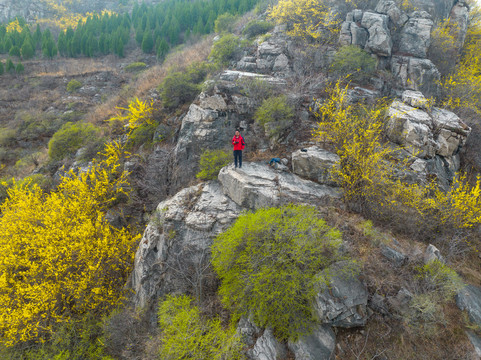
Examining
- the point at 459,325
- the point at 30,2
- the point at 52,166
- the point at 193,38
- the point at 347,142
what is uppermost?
the point at 30,2

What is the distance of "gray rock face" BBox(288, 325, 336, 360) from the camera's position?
5074 mm

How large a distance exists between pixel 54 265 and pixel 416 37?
75.7 ft

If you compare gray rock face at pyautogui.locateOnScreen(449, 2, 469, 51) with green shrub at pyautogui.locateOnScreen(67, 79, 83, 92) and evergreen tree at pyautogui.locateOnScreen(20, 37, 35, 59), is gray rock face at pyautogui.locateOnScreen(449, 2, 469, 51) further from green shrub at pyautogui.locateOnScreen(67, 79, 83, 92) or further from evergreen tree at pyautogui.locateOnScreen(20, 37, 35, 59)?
evergreen tree at pyautogui.locateOnScreen(20, 37, 35, 59)

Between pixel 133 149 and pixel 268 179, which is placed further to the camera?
pixel 133 149

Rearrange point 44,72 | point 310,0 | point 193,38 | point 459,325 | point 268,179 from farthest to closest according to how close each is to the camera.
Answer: point 193,38 < point 44,72 < point 310,0 < point 268,179 < point 459,325

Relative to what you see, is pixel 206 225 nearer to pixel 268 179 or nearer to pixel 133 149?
pixel 268 179

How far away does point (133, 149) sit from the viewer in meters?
14.0

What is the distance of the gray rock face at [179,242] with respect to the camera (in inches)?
308

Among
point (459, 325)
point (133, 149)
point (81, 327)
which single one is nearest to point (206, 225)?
A: point (81, 327)

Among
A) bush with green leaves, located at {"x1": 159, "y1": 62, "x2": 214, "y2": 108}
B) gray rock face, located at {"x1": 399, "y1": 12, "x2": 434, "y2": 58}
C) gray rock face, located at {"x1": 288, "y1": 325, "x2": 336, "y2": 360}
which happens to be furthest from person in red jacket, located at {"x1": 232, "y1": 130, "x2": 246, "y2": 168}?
gray rock face, located at {"x1": 399, "y1": 12, "x2": 434, "y2": 58}

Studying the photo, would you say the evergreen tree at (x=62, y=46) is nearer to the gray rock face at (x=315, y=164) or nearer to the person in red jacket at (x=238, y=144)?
the person in red jacket at (x=238, y=144)

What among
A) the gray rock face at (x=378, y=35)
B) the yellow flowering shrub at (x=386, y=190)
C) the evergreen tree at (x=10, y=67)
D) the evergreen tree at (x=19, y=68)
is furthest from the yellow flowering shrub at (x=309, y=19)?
the evergreen tree at (x=10, y=67)

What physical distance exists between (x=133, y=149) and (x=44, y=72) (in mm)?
36140

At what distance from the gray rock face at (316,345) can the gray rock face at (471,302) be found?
3.31 meters
